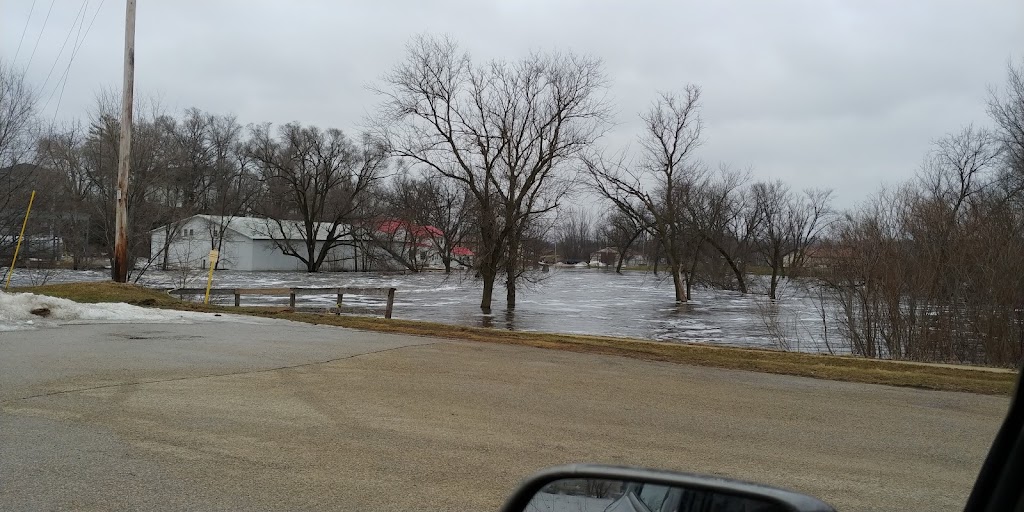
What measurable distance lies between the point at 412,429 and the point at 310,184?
2828 inches

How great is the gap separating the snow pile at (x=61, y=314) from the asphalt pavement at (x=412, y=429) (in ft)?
8.61

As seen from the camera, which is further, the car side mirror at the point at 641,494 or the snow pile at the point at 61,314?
the snow pile at the point at 61,314

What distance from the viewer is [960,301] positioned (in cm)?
1588

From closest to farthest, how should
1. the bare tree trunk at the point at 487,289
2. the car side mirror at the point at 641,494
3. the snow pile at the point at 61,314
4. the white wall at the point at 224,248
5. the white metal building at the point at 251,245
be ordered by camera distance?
the car side mirror at the point at 641,494, the snow pile at the point at 61,314, the bare tree trunk at the point at 487,289, the white wall at the point at 224,248, the white metal building at the point at 251,245

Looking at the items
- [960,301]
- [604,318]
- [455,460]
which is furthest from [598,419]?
[604,318]

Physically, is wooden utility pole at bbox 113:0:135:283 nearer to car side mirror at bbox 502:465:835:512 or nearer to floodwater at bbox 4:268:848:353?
floodwater at bbox 4:268:848:353

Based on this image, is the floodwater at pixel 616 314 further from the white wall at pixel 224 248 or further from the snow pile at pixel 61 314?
the white wall at pixel 224 248

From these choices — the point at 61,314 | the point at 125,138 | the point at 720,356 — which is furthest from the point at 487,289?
the point at 720,356

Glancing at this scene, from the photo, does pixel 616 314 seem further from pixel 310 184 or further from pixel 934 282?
pixel 310 184

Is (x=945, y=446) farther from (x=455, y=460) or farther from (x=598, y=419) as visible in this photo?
(x=455, y=460)

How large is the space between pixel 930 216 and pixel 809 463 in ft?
48.3

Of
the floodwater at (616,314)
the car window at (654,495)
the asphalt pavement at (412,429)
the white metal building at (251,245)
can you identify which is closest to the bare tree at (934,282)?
the floodwater at (616,314)

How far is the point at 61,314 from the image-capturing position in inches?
540

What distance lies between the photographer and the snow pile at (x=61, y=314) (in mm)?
12809
